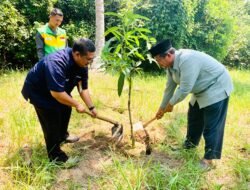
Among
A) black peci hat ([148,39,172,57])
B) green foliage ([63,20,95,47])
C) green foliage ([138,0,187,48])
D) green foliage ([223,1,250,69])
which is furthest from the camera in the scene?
green foliage ([223,1,250,69])

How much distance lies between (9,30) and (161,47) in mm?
6492

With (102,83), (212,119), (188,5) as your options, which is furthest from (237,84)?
(212,119)

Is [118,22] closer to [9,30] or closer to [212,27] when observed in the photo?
[212,27]

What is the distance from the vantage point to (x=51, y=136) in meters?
3.09

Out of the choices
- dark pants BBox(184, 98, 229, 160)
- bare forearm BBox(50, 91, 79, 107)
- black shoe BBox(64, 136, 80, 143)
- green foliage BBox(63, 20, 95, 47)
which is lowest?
black shoe BBox(64, 136, 80, 143)

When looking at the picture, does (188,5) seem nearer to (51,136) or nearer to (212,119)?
(212,119)

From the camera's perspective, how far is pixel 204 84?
10.5ft

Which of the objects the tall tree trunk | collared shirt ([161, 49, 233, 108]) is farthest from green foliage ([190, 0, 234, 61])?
collared shirt ([161, 49, 233, 108])

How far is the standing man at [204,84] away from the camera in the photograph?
10.0 ft

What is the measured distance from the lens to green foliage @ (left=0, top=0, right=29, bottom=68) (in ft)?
25.9

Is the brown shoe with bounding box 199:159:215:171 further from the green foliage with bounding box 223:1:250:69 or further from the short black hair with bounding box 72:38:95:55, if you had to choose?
the green foliage with bounding box 223:1:250:69

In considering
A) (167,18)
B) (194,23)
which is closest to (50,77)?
(167,18)

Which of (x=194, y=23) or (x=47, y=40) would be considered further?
(x=194, y=23)

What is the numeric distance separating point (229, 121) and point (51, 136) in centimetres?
293
